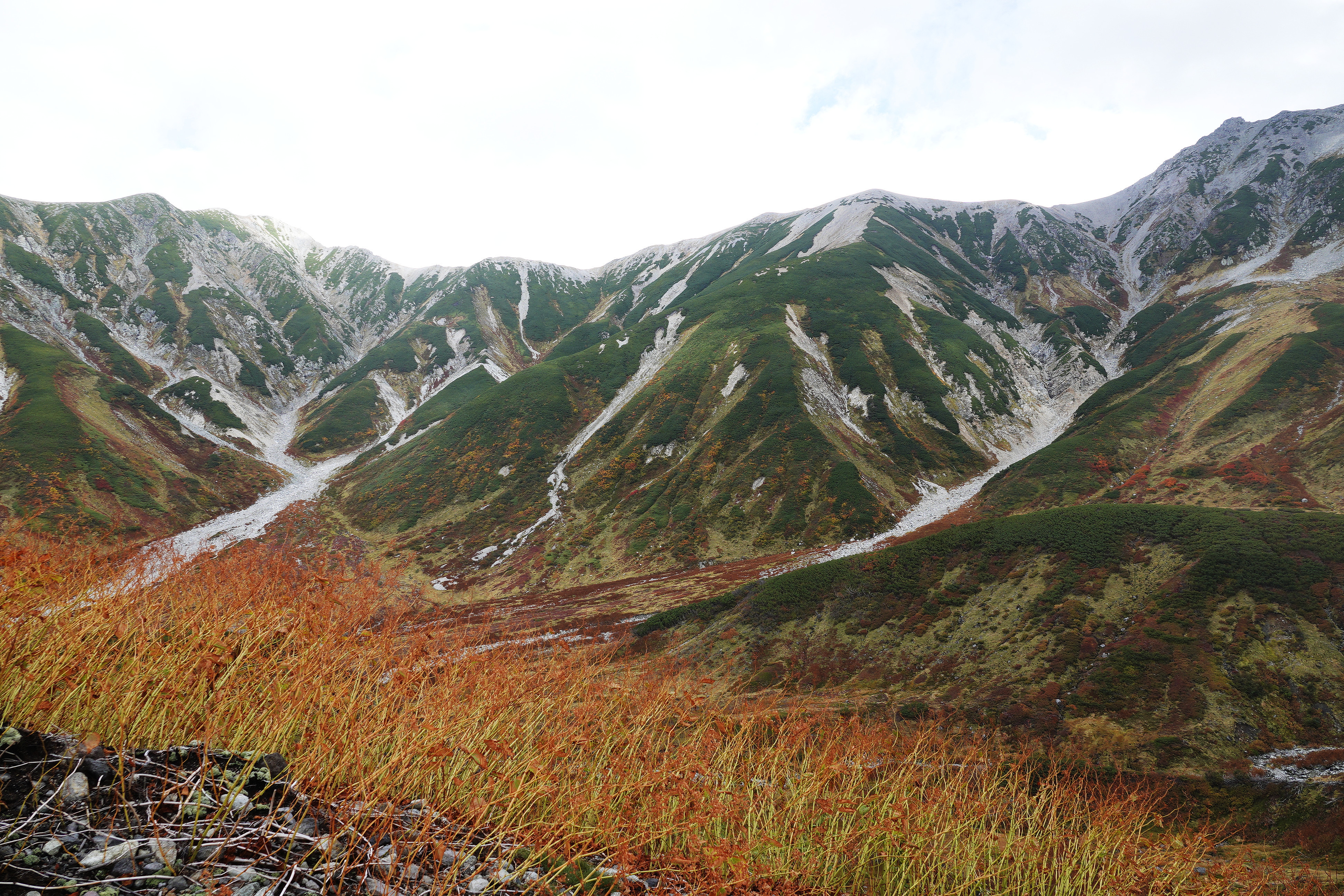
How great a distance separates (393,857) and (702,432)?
240ft

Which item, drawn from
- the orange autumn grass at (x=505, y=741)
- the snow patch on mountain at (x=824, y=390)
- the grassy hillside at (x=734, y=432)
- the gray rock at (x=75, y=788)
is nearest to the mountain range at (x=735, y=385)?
the grassy hillside at (x=734, y=432)

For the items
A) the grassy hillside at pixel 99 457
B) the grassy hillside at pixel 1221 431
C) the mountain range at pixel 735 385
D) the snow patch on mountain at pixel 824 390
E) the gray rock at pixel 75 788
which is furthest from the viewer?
the snow patch on mountain at pixel 824 390

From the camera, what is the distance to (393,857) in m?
3.61

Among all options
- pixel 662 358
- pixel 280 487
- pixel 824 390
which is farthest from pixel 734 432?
pixel 280 487

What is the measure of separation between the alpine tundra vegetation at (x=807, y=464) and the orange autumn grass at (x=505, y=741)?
15 cm

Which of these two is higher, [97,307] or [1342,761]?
[97,307]

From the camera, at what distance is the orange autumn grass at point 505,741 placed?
461 cm

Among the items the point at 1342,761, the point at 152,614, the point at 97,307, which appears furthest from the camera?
the point at 97,307

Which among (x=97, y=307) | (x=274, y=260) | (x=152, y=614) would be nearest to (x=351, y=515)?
(x=152, y=614)

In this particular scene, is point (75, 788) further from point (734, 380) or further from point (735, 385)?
point (734, 380)

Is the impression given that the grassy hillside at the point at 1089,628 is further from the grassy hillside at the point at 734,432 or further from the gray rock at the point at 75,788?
the gray rock at the point at 75,788

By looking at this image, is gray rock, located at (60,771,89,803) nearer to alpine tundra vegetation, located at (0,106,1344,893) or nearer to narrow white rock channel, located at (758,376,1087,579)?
alpine tundra vegetation, located at (0,106,1344,893)

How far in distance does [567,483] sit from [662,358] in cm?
3680

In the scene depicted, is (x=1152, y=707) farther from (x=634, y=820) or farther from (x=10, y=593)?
(x=10, y=593)
